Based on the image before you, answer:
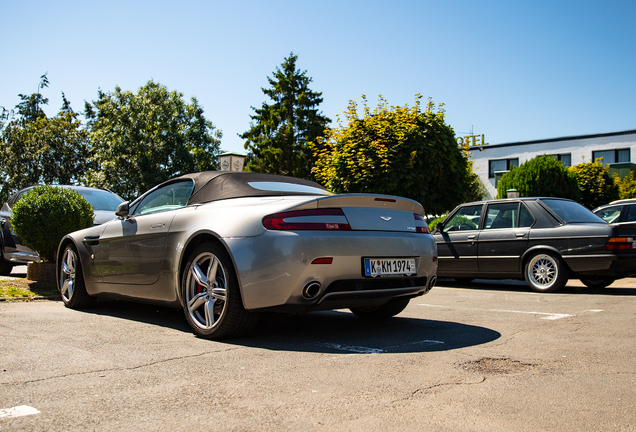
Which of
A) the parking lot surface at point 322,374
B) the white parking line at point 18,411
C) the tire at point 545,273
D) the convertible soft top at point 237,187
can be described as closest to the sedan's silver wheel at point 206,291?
the parking lot surface at point 322,374

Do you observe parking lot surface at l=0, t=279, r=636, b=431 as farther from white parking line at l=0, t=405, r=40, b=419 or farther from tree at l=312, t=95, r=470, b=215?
tree at l=312, t=95, r=470, b=215

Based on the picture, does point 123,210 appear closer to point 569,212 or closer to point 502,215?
point 502,215

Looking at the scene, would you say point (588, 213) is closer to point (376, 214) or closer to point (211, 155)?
point (376, 214)

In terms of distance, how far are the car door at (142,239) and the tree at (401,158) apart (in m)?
9.63

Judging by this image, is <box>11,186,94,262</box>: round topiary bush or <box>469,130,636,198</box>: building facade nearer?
<box>11,186,94,262</box>: round topiary bush

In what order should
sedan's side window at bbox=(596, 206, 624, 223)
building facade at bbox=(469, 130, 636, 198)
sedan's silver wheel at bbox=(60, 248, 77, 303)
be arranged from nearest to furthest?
sedan's silver wheel at bbox=(60, 248, 77, 303) < sedan's side window at bbox=(596, 206, 624, 223) < building facade at bbox=(469, 130, 636, 198)

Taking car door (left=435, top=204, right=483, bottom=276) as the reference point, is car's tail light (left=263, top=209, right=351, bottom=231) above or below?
above

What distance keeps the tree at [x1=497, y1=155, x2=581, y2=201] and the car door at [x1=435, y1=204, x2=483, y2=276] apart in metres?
21.3

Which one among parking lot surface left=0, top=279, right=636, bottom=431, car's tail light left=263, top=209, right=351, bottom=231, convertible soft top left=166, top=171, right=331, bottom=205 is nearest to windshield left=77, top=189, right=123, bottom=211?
parking lot surface left=0, top=279, right=636, bottom=431

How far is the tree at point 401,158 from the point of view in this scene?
48.6 ft

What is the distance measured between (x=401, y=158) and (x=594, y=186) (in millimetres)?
22528

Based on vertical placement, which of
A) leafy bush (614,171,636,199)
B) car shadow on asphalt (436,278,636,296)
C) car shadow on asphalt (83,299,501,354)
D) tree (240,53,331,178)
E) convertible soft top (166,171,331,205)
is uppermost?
tree (240,53,331,178)

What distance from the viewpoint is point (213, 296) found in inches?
176

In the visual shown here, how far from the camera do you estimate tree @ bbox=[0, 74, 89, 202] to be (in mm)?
37375
